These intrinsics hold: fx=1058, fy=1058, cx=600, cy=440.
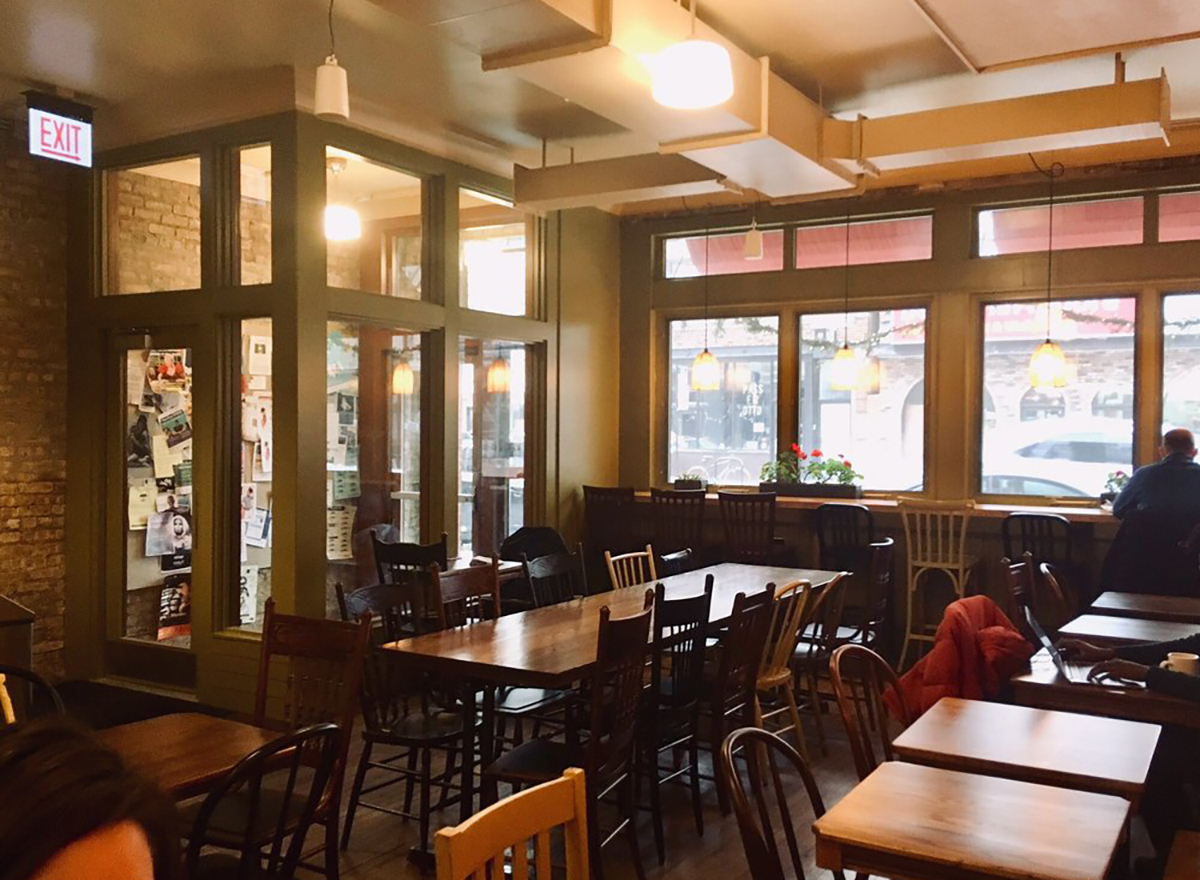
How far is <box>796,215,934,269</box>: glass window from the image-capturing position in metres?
7.24

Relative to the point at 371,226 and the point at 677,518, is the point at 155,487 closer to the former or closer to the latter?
the point at 371,226

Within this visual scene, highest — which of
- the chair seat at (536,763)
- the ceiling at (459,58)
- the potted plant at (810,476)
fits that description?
the ceiling at (459,58)

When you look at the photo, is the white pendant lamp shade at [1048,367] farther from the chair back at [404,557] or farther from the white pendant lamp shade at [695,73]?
the white pendant lamp shade at [695,73]

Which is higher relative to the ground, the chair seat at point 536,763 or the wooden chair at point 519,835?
the wooden chair at point 519,835

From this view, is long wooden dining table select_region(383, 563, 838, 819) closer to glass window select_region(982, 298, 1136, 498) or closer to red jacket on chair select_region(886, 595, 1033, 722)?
red jacket on chair select_region(886, 595, 1033, 722)

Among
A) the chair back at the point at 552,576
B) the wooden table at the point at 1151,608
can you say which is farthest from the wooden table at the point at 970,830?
the chair back at the point at 552,576

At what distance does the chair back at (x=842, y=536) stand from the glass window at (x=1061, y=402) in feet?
3.50

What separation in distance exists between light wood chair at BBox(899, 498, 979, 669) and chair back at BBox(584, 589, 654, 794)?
346 cm

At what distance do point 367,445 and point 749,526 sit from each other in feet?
8.25

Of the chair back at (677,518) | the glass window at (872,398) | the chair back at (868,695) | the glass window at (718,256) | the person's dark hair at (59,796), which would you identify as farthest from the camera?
the glass window at (718,256)

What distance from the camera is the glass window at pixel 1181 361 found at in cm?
653

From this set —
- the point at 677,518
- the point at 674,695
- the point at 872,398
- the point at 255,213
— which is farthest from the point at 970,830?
the point at 872,398

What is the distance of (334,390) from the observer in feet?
18.8

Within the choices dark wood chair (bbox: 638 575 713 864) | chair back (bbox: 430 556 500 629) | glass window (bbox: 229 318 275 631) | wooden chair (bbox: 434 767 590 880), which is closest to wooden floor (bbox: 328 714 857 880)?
dark wood chair (bbox: 638 575 713 864)
